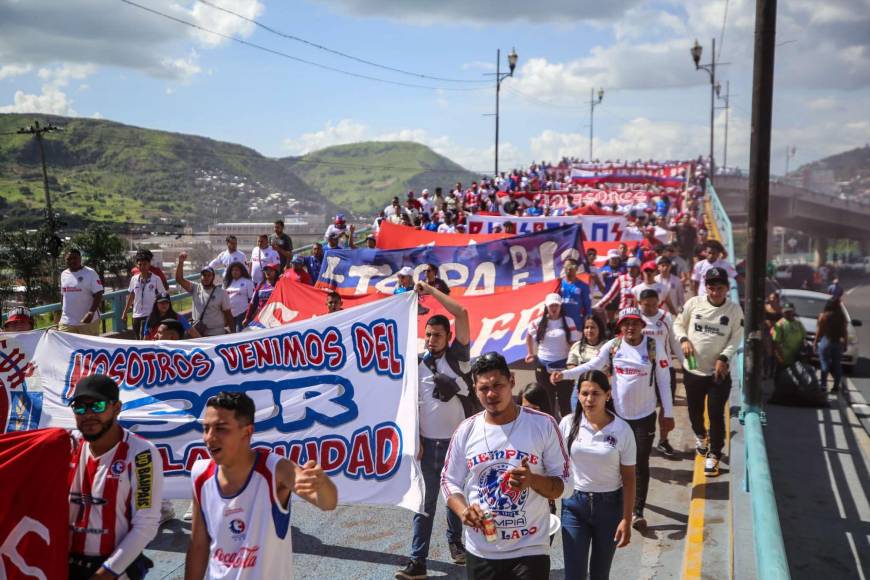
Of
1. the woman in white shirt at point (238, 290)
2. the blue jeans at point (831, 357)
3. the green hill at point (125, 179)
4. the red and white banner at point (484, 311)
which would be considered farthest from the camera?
the green hill at point (125, 179)

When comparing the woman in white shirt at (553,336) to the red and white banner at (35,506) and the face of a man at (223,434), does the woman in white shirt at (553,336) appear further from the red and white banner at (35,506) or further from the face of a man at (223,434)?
the red and white banner at (35,506)

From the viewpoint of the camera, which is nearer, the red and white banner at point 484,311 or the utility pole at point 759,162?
the utility pole at point 759,162

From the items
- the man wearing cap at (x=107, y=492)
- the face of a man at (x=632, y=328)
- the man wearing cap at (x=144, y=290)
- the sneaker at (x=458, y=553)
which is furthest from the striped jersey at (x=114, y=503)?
the man wearing cap at (x=144, y=290)

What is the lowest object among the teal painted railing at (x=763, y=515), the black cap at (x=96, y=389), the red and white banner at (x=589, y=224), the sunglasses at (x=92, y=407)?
the teal painted railing at (x=763, y=515)

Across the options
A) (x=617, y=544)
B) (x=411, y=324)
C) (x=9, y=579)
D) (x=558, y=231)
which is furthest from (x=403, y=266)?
(x=9, y=579)

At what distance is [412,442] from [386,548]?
1.05 metres

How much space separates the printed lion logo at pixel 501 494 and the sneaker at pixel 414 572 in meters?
1.83

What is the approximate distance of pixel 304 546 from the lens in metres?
6.00

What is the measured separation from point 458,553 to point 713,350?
3255 millimetres

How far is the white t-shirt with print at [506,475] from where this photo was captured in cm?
376

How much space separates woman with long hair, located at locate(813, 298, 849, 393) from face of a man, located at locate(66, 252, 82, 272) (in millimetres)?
12405

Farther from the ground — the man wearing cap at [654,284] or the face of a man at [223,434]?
the man wearing cap at [654,284]

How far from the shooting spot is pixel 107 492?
3.53 meters

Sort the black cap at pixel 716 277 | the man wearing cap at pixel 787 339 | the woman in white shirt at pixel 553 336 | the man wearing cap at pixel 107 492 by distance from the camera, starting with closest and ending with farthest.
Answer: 1. the man wearing cap at pixel 107 492
2. the black cap at pixel 716 277
3. the woman in white shirt at pixel 553 336
4. the man wearing cap at pixel 787 339
